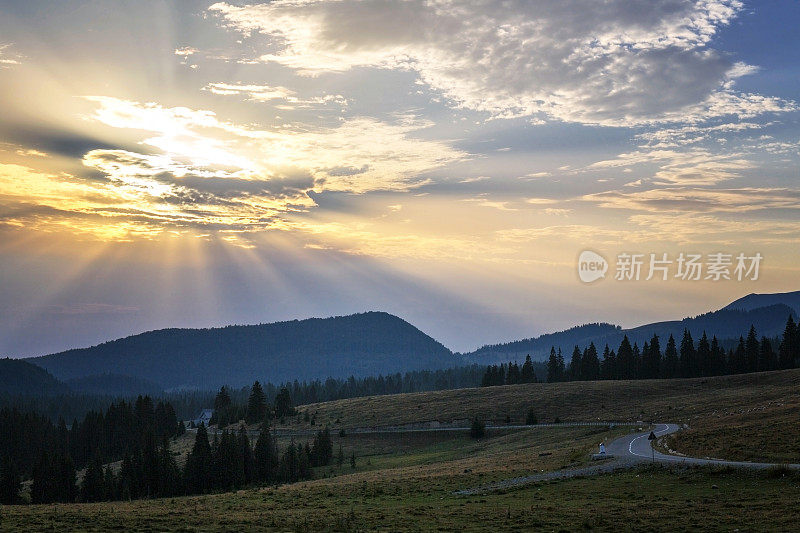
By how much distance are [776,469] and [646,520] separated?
1214 centimetres

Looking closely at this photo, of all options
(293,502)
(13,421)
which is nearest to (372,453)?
(293,502)

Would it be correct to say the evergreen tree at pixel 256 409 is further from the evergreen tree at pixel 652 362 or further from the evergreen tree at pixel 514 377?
the evergreen tree at pixel 652 362

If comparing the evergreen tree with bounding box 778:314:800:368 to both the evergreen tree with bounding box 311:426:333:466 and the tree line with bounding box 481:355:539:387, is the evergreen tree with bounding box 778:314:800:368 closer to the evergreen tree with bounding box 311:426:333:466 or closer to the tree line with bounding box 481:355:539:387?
the tree line with bounding box 481:355:539:387

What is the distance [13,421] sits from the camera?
14412cm

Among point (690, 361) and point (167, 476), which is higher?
point (690, 361)

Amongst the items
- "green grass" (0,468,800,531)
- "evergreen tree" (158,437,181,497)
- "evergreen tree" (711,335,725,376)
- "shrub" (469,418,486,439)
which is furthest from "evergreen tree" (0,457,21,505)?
"evergreen tree" (711,335,725,376)

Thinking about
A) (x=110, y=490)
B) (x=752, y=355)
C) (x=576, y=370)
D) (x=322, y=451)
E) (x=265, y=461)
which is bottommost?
(x=110, y=490)

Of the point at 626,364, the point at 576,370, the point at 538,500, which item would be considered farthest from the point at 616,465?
the point at 576,370

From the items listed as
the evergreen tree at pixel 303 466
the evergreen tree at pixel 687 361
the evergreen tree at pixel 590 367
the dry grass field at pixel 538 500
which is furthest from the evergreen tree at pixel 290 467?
the evergreen tree at pixel 687 361

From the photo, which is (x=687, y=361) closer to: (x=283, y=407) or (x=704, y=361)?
(x=704, y=361)

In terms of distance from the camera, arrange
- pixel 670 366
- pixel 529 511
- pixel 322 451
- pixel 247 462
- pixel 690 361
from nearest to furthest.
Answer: pixel 529 511
pixel 247 462
pixel 322 451
pixel 690 361
pixel 670 366

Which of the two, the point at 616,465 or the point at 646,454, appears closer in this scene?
the point at 616,465

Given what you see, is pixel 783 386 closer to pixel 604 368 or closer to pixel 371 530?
pixel 604 368

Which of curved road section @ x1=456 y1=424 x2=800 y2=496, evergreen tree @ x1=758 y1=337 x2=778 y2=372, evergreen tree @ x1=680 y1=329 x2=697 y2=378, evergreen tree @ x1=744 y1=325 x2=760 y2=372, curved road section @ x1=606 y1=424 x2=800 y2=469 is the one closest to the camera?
curved road section @ x1=606 y1=424 x2=800 y2=469
